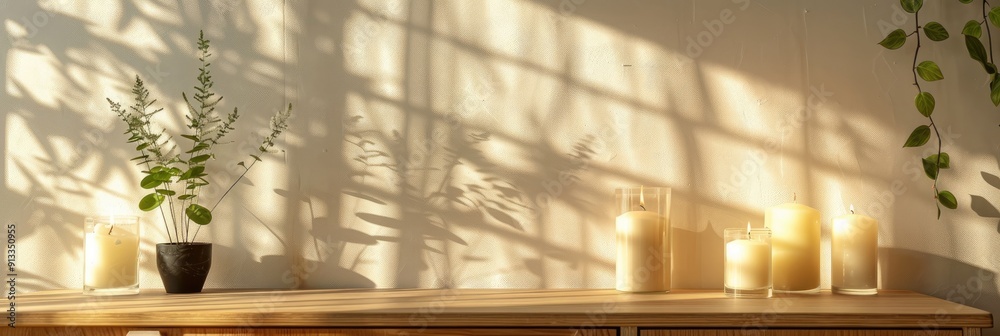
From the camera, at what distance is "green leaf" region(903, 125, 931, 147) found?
4.83 feet

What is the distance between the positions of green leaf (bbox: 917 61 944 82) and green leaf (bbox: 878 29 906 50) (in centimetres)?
5

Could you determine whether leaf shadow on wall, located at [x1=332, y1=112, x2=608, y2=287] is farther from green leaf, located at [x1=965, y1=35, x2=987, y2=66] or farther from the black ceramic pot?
green leaf, located at [x1=965, y1=35, x2=987, y2=66]

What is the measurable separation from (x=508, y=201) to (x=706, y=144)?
0.37 metres

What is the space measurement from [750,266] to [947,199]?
388 mm

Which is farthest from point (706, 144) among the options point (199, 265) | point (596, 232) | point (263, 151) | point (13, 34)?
point (13, 34)

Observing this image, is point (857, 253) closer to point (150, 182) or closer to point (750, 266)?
point (750, 266)

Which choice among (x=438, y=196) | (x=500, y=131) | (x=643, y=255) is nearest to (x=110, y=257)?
(x=438, y=196)

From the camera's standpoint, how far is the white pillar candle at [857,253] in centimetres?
143

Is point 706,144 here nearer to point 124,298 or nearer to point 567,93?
point 567,93

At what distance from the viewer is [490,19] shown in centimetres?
160

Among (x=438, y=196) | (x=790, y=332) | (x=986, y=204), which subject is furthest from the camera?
(x=438, y=196)
